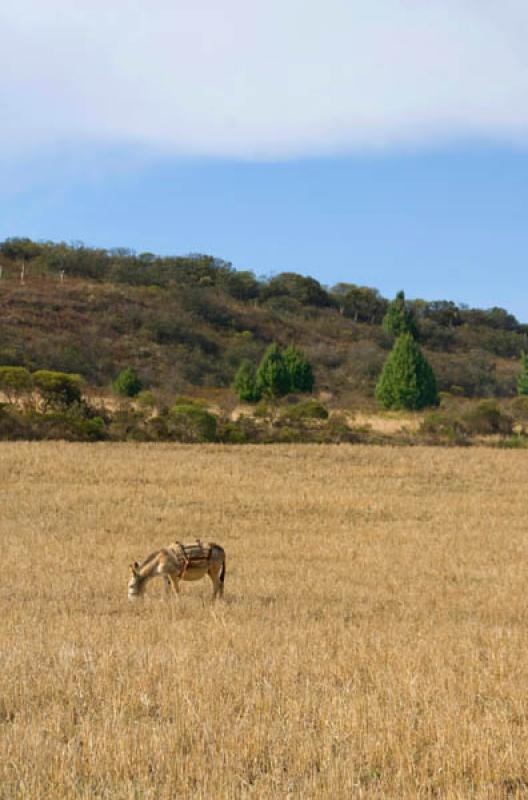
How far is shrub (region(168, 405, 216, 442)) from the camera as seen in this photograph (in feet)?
131

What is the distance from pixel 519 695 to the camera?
24.0 ft

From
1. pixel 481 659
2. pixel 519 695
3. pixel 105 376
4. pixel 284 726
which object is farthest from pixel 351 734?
pixel 105 376

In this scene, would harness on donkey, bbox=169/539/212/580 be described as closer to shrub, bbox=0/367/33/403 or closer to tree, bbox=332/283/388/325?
shrub, bbox=0/367/33/403

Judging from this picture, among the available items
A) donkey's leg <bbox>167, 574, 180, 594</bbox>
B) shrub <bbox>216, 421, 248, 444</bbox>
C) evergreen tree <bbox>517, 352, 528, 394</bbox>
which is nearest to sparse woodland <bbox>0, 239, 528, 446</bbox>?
shrub <bbox>216, 421, 248, 444</bbox>

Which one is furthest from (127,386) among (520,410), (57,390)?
(520,410)

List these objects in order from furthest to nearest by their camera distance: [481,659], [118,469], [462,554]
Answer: [118,469]
[462,554]
[481,659]

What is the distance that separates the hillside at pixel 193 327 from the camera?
72375 millimetres

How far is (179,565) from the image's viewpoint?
506 inches

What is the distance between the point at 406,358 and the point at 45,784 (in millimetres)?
59162

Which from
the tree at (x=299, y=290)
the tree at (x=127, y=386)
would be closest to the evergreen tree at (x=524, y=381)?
the tree at (x=127, y=386)

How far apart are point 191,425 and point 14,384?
26.5 feet

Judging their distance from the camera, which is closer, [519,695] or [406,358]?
[519,695]

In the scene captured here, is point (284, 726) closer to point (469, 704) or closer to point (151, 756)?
point (151, 756)

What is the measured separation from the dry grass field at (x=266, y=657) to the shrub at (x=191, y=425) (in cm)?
1451
